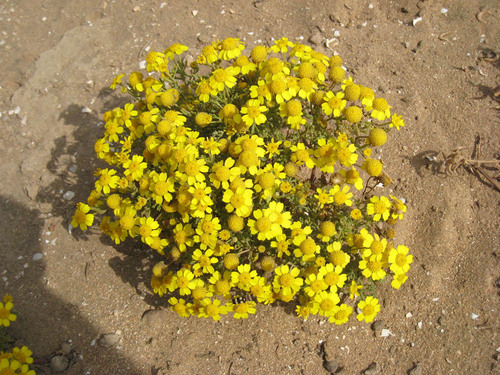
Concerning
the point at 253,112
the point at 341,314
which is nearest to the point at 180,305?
the point at 341,314

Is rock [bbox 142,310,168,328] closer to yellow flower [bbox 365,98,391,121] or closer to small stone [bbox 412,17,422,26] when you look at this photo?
yellow flower [bbox 365,98,391,121]

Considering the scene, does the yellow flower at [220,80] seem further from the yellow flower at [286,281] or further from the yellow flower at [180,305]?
the yellow flower at [180,305]

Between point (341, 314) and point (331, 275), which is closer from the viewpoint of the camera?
point (331, 275)

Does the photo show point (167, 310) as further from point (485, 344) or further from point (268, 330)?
point (485, 344)

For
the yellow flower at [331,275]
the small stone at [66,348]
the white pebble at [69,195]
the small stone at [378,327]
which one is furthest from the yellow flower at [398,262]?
the white pebble at [69,195]

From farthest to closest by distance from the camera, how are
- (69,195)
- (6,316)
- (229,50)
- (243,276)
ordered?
(69,195)
(6,316)
(229,50)
(243,276)

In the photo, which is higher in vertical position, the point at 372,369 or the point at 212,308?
the point at 212,308

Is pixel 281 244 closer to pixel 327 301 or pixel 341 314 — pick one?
pixel 327 301
